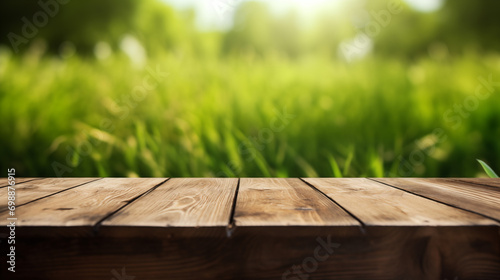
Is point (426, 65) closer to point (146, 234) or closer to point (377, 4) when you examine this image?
point (146, 234)

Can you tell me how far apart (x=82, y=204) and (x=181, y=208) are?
8.1 inches

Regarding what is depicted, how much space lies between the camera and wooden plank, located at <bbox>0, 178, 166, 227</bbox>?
2.13 feet

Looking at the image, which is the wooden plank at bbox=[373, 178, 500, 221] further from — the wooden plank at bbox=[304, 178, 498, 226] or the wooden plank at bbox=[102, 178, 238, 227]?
the wooden plank at bbox=[102, 178, 238, 227]

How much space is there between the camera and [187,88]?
8.13ft

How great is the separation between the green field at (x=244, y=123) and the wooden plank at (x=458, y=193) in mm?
330

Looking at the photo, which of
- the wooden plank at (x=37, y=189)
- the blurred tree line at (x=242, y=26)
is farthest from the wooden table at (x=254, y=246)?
the blurred tree line at (x=242, y=26)

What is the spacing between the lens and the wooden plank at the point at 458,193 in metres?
0.76

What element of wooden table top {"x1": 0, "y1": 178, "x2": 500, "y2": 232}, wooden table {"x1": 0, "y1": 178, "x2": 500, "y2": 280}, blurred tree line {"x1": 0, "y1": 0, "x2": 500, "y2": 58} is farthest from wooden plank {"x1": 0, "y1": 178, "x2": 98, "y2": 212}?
blurred tree line {"x1": 0, "y1": 0, "x2": 500, "y2": 58}

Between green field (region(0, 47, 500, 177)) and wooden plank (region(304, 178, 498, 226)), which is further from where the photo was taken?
green field (region(0, 47, 500, 177))

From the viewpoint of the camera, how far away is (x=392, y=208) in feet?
2.44

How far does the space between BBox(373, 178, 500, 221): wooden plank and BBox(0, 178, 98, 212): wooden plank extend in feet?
2.78

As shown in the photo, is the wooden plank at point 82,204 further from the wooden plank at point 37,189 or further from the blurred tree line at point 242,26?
the blurred tree line at point 242,26

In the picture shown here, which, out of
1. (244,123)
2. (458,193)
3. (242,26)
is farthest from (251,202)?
(242,26)

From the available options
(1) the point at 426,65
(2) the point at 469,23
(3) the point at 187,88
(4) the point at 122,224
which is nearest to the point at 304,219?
(4) the point at 122,224
